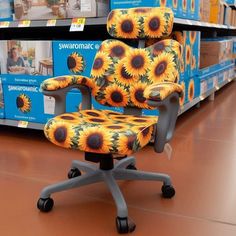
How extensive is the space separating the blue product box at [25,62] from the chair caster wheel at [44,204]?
1165 millimetres

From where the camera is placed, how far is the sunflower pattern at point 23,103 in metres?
2.51

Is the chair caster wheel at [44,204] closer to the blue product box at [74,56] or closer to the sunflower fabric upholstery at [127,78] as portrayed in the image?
the sunflower fabric upholstery at [127,78]

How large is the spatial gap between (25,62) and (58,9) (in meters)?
0.47

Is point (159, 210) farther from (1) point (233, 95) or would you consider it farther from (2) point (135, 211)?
(1) point (233, 95)

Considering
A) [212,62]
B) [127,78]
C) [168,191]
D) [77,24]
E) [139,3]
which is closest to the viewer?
[168,191]

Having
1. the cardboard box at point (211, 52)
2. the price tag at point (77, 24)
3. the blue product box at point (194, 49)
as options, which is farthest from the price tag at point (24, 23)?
the cardboard box at point (211, 52)

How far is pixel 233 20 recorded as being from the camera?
5270 mm

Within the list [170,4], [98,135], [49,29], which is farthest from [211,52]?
[98,135]

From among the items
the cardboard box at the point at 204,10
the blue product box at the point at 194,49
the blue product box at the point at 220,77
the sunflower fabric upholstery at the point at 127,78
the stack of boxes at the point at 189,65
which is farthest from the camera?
the blue product box at the point at 220,77

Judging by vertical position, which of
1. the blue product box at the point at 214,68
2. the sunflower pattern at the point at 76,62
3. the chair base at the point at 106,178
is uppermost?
the sunflower pattern at the point at 76,62

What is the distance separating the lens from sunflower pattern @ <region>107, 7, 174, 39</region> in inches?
61.9

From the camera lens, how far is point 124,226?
4.15 ft

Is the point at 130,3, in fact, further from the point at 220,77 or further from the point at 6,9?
the point at 220,77

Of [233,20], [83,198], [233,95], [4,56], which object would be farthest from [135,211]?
[233,20]
